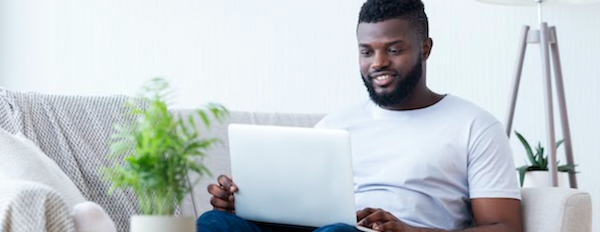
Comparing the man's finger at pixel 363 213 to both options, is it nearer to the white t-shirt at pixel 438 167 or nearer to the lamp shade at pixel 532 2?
the white t-shirt at pixel 438 167

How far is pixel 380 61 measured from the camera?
2.28 meters

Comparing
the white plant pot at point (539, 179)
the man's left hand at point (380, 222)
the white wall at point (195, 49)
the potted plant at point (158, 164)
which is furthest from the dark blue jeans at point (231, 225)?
the white wall at point (195, 49)

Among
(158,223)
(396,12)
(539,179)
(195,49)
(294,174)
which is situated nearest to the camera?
(158,223)

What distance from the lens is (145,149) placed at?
1.23 m

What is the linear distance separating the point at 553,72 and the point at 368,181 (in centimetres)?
157

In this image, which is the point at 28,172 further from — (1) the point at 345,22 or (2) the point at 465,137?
(1) the point at 345,22

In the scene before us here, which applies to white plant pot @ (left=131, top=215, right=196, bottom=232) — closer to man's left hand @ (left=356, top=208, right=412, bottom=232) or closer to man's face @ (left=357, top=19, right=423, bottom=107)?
man's left hand @ (left=356, top=208, right=412, bottom=232)

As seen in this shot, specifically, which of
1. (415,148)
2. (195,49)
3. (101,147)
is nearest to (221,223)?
(415,148)

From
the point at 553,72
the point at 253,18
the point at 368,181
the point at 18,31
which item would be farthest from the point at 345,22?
the point at 368,181

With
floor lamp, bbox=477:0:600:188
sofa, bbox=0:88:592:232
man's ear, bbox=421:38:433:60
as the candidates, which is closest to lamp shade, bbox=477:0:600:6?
floor lamp, bbox=477:0:600:188

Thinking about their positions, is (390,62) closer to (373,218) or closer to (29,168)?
(373,218)

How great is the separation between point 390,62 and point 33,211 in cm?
94

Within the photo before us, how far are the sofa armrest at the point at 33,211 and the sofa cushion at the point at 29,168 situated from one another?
26cm

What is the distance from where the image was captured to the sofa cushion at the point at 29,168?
1954mm
